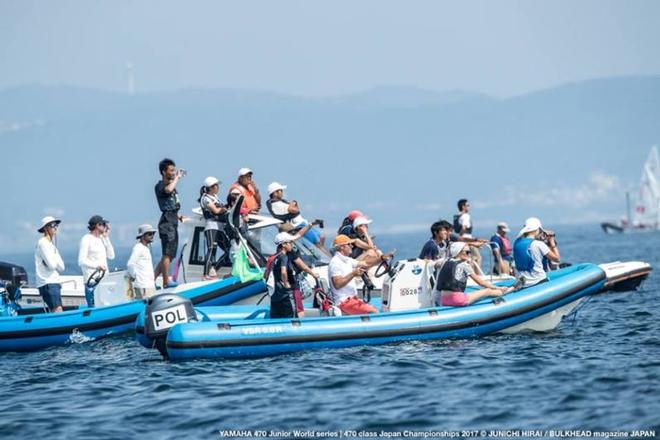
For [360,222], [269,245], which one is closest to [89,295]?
[269,245]

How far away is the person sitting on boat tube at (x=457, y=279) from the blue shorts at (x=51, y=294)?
635 cm

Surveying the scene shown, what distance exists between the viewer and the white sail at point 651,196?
4717 inches

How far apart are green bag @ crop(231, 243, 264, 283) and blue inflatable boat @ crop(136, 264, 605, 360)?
200cm

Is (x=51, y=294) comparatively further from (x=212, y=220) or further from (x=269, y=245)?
(x=269, y=245)

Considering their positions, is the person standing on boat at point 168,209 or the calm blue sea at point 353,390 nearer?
the calm blue sea at point 353,390

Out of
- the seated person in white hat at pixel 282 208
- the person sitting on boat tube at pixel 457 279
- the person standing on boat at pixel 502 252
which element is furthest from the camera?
the person standing on boat at pixel 502 252

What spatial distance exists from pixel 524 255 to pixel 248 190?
16.8 ft

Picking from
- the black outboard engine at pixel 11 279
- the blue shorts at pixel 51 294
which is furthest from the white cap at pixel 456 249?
the black outboard engine at pixel 11 279

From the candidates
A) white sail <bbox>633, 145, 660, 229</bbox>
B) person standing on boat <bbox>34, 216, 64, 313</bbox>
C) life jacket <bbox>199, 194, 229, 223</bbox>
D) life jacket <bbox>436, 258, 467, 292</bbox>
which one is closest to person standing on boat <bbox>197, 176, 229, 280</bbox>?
life jacket <bbox>199, 194, 229, 223</bbox>

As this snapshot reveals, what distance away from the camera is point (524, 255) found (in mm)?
19359

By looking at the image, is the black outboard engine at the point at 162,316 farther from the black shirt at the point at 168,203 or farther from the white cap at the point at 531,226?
the white cap at the point at 531,226

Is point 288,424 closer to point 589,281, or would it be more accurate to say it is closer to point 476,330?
point 476,330

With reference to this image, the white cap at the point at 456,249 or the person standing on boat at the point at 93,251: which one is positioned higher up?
the person standing on boat at the point at 93,251

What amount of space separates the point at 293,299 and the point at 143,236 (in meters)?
3.34
